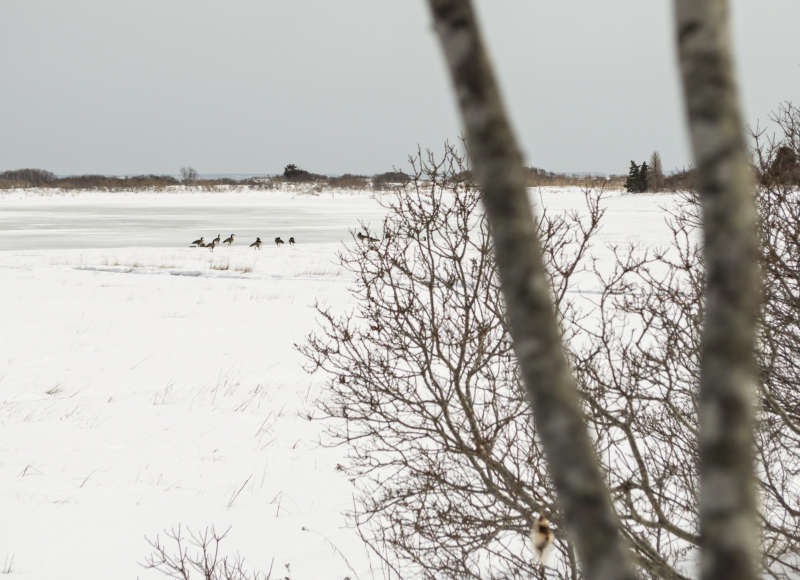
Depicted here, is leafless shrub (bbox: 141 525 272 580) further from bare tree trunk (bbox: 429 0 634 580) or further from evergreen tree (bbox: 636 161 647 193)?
evergreen tree (bbox: 636 161 647 193)

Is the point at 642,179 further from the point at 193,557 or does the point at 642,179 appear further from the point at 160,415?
the point at 193,557

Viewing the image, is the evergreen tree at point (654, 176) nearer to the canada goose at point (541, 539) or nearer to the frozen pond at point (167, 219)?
the frozen pond at point (167, 219)

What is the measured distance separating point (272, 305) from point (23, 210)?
1391 inches

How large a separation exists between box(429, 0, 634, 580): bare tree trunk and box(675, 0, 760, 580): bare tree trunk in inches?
3.7

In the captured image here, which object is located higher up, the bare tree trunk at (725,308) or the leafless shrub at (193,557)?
the bare tree trunk at (725,308)

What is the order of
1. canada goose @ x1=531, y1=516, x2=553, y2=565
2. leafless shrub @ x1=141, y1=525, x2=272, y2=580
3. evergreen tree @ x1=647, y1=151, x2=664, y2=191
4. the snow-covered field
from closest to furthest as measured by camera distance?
canada goose @ x1=531, y1=516, x2=553, y2=565
leafless shrub @ x1=141, y1=525, x2=272, y2=580
the snow-covered field
evergreen tree @ x1=647, y1=151, x2=664, y2=191

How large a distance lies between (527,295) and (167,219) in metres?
40.4

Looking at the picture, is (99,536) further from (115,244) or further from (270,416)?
(115,244)

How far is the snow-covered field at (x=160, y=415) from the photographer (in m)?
5.96

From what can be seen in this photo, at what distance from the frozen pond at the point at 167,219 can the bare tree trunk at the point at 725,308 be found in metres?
18.6

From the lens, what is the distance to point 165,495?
676 cm

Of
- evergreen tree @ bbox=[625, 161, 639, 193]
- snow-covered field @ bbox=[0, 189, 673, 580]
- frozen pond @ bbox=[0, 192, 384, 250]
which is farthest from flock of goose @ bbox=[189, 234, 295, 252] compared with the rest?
evergreen tree @ bbox=[625, 161, 639, 193]

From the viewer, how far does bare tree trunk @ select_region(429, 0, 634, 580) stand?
552 millimetres

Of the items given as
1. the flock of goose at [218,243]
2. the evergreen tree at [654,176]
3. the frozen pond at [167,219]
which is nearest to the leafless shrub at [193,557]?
the frozen pond at [167,219]
